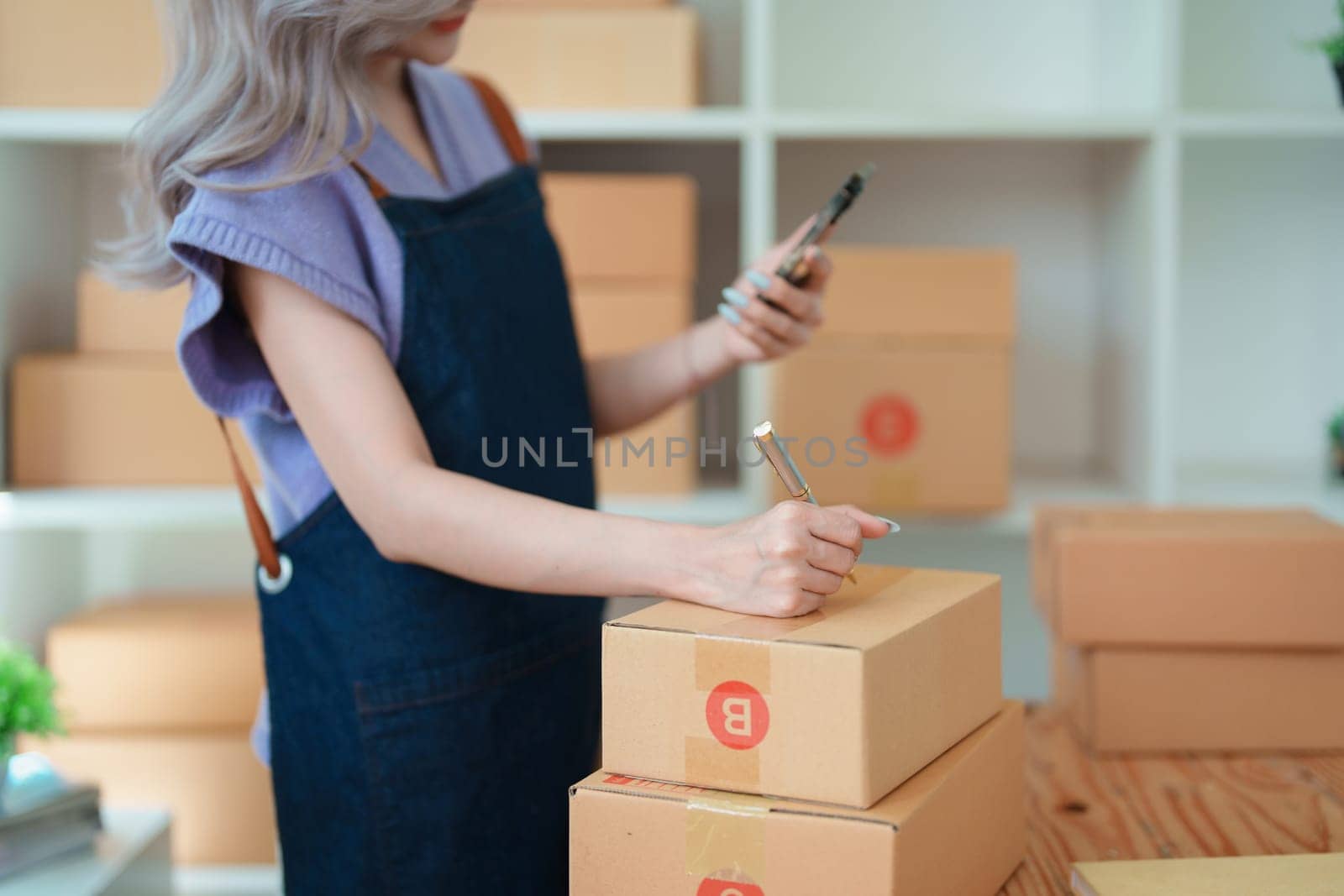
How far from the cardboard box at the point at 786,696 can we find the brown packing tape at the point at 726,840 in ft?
0.04

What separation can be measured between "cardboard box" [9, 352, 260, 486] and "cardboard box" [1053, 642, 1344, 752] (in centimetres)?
104

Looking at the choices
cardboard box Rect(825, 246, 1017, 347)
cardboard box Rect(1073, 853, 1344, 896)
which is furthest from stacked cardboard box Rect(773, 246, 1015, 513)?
cardboard box Rect(1073, 853, 1344, 896)

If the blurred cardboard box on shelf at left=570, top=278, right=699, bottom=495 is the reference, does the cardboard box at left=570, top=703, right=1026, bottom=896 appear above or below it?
below

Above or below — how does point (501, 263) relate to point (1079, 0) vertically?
below

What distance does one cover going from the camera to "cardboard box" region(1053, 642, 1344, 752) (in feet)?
3.23

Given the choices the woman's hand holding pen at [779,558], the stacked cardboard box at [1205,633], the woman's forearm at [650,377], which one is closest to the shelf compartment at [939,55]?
the woman's forearm at [650,377]

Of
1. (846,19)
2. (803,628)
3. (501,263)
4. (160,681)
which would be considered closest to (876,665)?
(803,628)

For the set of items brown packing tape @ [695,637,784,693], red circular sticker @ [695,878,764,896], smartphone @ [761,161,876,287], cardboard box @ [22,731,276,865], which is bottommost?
cardboard box @ [22,731,276,865]

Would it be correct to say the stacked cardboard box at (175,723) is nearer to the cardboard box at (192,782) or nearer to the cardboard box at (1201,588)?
the cardboard box at (192,782)

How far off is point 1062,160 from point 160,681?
56.5 inches

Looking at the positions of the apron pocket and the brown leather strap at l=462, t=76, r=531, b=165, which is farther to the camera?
the brown leather strap at l=462, t=76, r=531, b=165

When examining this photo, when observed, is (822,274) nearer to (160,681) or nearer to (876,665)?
(876,665)

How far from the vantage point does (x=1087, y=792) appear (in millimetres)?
933

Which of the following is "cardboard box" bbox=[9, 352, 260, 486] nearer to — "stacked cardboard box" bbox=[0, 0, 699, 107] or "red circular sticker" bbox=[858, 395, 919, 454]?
"stacked cardboard box" bbox=[0, 0, 699, 107]
